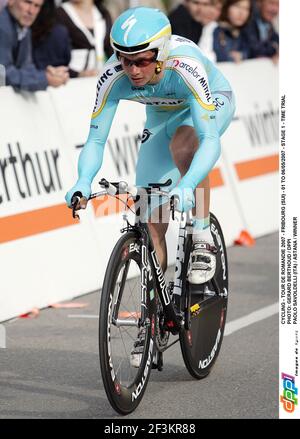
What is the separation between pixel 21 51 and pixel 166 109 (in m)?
3.51

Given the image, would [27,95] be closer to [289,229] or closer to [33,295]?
[33,295]

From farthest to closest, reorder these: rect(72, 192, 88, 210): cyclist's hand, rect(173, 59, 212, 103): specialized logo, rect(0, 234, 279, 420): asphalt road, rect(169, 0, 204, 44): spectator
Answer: rect(169, 0, 204, 44): spectator → rect(173, 59, 212, 103): specialized logo → rect(0, 234, 279, 420): asphalt road → rect(72, 192, 88, 210): cyclist's hand

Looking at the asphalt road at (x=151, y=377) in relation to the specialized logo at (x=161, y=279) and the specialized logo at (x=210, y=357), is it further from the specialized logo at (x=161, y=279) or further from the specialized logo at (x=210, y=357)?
the specialized logo at (x=161, y=279)

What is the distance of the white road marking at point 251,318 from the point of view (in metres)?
9.20

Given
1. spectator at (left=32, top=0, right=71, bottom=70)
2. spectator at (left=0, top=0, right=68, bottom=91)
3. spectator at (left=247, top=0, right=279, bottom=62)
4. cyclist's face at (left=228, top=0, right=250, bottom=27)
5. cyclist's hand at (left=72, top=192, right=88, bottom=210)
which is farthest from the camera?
spectator at (left=247, top=0, right=279, bottom=62)

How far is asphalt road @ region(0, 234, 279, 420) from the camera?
22.8 feet

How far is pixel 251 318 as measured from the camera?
9539 millimetres

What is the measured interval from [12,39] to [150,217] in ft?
12.5

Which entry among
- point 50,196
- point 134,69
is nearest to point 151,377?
point 134,69

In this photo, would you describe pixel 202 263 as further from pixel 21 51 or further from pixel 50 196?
pixel 21 51

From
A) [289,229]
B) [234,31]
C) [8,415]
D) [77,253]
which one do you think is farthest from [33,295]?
[234,31]

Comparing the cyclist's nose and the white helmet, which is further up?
the white helmet

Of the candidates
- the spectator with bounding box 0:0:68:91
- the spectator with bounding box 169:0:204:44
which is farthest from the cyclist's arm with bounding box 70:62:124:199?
the spectator with bounding box 169:0:204:44

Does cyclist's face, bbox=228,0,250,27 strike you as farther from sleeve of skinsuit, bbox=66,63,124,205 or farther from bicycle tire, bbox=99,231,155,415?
bicycle tire, bbox=99,231,155,415
